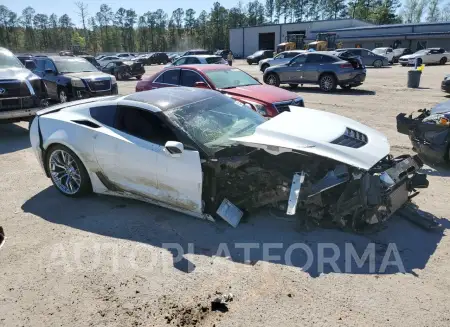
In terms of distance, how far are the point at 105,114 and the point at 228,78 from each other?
4712 millimetres

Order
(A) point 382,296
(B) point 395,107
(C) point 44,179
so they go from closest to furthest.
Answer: (A) point 382,296 < (C) point 44,179 < (B) point 395,107

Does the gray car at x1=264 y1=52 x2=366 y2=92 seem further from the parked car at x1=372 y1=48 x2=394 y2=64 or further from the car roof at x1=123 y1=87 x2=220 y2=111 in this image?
the parked car at x1=372 y1=48 x2=394 y2=64

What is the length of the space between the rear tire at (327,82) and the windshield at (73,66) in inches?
361

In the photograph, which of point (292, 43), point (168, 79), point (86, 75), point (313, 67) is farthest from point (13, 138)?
point (292, 43)

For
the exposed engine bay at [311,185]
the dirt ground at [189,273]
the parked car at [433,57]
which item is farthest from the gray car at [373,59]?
the exposed engine bay at [311,185]

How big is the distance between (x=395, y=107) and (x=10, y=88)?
10.8 m

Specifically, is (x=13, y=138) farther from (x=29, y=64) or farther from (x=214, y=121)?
(x=214, y=121)

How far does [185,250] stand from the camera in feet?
12.3

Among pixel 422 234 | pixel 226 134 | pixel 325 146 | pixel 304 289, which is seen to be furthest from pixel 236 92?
pixel 304 289

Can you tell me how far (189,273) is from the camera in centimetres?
339

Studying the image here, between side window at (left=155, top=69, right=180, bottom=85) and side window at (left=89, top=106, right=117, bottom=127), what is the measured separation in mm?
4532

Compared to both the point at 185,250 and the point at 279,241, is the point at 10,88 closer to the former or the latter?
the point at 185,250

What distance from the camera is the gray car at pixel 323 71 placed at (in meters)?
15.1

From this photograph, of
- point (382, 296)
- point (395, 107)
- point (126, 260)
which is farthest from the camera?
point (395, 107)
